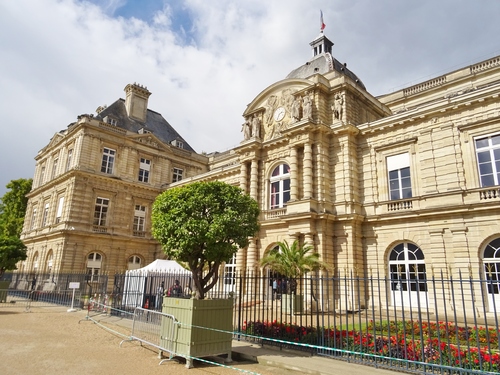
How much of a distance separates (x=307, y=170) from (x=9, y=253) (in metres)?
19.1

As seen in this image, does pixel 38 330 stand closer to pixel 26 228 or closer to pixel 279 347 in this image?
pixel 279 347

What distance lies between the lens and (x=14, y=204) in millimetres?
41062

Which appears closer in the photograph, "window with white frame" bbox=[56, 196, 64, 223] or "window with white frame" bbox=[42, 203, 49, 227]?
"window with white frame" bbox=[56, 196, 64, 223]

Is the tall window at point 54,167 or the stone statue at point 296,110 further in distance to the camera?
the tall window at point 54,167

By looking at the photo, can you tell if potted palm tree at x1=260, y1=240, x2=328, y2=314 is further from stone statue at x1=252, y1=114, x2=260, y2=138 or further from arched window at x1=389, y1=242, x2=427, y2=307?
stone statue at x1=252, y1=114, x2=260, y2=138

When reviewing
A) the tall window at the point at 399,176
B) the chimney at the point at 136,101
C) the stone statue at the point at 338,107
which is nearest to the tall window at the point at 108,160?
the chimney at the point at 136,101

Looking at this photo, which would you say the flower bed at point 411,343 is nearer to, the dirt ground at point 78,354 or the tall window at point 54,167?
the dirt ground at point 78,354

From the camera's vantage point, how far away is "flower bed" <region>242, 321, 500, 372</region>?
6.59 m

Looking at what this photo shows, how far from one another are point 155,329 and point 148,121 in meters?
27.8

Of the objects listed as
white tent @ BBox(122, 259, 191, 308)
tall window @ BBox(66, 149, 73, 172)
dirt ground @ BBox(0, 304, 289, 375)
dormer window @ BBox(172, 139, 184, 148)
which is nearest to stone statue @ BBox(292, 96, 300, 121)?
white tent @ BBox(122, 259, 191, 308)

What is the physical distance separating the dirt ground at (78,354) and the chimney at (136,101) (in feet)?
81.5

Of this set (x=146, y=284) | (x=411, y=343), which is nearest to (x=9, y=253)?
(x=146, y=284)

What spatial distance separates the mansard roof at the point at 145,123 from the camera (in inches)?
1261

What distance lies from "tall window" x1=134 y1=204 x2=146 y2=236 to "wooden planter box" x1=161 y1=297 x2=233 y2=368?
76.1 feet
